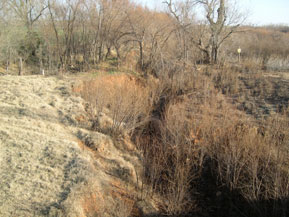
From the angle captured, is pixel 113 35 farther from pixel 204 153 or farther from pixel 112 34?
pixel 204 153

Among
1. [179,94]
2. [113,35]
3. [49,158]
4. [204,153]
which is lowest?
[204,153]

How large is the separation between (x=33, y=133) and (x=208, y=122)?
415 cm

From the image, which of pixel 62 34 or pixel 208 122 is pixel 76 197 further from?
pixel 62 34

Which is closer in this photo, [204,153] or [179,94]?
[204,153]

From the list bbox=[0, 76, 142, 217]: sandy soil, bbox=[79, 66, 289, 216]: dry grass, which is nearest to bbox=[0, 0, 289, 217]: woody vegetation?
bbox=[79, 66, 289, 216]: dry grass

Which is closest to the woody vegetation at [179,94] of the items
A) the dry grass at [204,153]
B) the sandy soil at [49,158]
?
the dry grass at [204,153]

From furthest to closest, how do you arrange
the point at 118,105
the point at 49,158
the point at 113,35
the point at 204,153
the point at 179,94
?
the point at 113,35, the point at 179,94, the point at 118,105, the point at 204,153, the point at 49,158

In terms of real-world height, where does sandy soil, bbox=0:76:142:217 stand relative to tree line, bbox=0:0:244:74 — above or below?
below

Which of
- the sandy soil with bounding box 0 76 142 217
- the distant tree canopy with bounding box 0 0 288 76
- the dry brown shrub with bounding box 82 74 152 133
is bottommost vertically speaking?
the sandy soil with bounding box 0 76 142 217

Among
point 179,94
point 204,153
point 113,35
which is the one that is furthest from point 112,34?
point 204,153

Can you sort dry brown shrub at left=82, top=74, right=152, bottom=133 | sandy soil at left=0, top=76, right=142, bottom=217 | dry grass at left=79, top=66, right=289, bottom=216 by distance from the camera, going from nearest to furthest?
1. sandy soil at left=0, top=76, right=142, bottom=217
2. dry grass at left=79, top=66, right=289, bottom=216
3. dry brown shrub at left=82, top=74, right=152, bottom=133

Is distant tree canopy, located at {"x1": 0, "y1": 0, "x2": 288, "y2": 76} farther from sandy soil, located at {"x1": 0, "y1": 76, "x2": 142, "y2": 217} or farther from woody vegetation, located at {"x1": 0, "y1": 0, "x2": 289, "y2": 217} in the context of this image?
sandy soil, located at {"x1": 0, "y1": 76, "x2": 142, "y2": 217}

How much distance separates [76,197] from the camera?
3.97 m

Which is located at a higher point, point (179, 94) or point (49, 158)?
point (179, 94)
